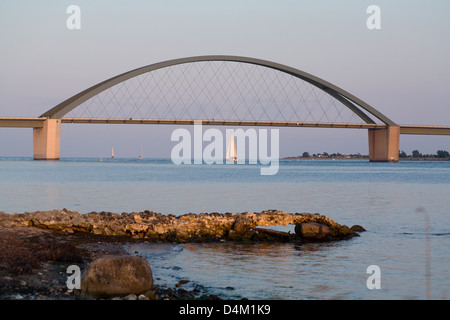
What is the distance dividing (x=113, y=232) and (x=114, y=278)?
26.1 feet

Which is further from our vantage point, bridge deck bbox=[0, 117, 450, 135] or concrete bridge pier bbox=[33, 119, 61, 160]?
concrete bridge pier bbox=[33, 119, 61, 160]

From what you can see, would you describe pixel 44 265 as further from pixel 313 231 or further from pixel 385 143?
pixel 385 143

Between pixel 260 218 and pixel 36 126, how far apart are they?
9184 centimetres

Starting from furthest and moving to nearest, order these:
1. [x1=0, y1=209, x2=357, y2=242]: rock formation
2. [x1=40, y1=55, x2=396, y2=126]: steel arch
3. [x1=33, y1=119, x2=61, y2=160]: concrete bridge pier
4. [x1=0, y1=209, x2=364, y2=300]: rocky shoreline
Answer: [x1=33, y1=119, x2=61, y2=160]: concrete bridge pier < [x1=40, y1=55, x2=396, y2=126]: steel arch < [x1=0, y1=209, x2=357, y2=242]: rock formation < [x1=0, y1=209, x2=364, y2=300]: rocky shoreline

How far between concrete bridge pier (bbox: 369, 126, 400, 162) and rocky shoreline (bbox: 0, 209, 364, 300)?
102545 millimetres

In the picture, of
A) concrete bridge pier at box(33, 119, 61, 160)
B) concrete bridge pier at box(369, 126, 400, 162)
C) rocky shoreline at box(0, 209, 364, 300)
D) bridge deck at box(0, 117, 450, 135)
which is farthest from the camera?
concrete bridge pier at box(369, 126, 400, 162)

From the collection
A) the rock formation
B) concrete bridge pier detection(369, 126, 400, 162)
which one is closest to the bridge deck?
concrete bridge pier detection(369, 126, 400, 162)

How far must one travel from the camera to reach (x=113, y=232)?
57.7ft

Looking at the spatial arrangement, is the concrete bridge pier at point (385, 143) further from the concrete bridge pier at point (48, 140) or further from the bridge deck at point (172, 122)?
the concrete bridge pier at point (48, 140)

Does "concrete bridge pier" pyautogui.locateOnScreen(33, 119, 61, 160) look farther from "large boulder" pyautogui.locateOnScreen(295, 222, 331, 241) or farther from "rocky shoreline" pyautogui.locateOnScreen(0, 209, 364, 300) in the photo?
"large boulder" pyautogui.locateOnScreen(295, 222, 331, 241)

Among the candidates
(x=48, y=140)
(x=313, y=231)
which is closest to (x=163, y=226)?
(x=313, y=231)

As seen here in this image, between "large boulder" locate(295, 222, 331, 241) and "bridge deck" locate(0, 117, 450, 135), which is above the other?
"bridge deck" locate(0, 117, 450, 135)

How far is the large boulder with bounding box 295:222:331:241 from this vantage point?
18.1 metres
